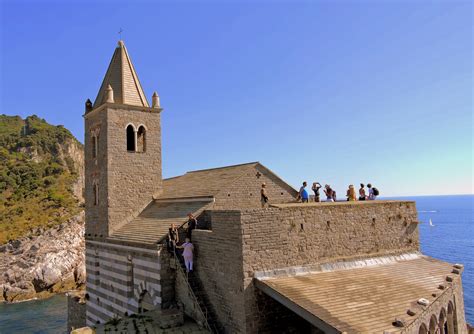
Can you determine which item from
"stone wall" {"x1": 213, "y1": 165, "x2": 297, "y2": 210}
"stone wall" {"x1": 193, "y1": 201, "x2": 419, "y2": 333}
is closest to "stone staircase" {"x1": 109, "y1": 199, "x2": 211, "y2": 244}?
"stone wall" {"x1": 213, "y1": 165, "x2": 297, "y2": 210}

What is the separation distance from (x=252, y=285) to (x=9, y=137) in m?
90.1

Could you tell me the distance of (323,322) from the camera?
10.2m

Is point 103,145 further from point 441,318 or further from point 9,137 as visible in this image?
point 9,137

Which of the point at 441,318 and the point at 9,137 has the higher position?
the point at 9,137

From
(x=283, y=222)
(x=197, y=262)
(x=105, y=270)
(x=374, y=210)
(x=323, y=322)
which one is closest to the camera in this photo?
(x=323, y=322)

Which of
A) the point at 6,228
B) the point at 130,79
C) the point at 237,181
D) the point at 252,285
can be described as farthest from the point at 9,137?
the point at 252,285

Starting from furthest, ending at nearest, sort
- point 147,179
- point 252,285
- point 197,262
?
point 147,179 < point 197,262 < point 252,285

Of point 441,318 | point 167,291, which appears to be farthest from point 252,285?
point 441,318

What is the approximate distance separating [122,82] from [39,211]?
4935cm

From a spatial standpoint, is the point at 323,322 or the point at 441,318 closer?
the point at 323,322

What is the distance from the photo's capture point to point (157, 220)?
19.6m

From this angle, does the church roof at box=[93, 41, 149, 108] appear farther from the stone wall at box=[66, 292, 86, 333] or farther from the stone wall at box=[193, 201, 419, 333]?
the stone wall at box=[66, 292, 86, 333]

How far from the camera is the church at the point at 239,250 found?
12.6 metres

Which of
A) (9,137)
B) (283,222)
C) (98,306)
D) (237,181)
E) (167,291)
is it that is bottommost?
(98,306)
